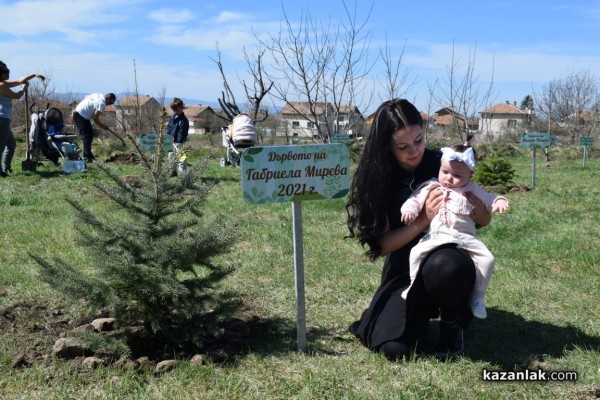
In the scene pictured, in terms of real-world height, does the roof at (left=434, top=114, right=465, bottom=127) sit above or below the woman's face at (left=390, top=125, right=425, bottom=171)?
above

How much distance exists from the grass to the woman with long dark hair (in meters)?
0.16

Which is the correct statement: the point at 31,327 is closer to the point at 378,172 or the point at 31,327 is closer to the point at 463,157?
the point at 378,172

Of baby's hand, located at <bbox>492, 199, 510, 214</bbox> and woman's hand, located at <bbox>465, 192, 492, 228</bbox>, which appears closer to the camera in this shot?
baby's hand, located at <bbox>492, 199, 510, 214</bbox>

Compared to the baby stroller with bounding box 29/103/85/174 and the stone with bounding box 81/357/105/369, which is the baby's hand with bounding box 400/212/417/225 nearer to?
the stone with bounding box 81/357/105/369

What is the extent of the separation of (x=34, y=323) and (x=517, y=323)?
3107 millimetres

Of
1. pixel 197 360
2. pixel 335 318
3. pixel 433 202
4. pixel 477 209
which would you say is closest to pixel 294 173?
pixel 433 202

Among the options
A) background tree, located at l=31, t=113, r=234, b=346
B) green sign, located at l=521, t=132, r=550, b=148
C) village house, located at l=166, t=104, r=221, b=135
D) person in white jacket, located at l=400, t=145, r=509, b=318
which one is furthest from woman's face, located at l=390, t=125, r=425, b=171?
village house, located at l=166, t=104, r=221, b=135

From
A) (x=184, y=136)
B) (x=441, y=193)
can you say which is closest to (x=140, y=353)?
(x=441, y=193)

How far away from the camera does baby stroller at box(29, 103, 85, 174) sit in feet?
38.1

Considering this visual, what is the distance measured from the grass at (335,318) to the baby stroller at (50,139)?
3733 mm

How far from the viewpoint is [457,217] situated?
130 inches

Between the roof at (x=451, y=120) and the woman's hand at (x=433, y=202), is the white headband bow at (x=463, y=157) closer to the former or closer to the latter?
the woman's hand at (x=433, y=202)

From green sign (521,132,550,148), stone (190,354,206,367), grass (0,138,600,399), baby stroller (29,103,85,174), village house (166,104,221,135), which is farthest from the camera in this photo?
village house (166,104,221,135)

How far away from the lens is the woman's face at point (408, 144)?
133 inches
